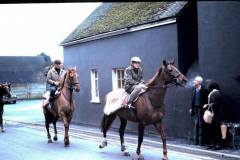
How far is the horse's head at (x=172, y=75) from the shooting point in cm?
1018

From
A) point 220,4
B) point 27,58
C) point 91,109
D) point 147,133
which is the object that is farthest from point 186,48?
point 27,58

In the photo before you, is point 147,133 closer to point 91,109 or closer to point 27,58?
point 91,109

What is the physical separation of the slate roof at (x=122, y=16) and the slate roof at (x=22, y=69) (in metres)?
50.1

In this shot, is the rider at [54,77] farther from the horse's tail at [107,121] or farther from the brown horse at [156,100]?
the brown horse at [156,100]

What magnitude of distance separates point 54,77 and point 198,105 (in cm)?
485

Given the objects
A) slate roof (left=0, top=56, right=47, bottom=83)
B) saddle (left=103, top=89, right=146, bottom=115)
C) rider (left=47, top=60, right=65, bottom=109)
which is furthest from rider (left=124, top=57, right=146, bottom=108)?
slate roof (left=0, top=56, right=47, bottom=83)

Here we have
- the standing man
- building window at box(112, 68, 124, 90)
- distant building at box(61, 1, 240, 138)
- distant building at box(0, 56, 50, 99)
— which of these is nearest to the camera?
distant building at box(61, 1, 240, 138)

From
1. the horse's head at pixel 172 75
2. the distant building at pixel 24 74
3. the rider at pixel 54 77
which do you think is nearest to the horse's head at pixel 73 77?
the rider at pixel 54 77

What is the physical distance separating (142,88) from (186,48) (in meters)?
4.40

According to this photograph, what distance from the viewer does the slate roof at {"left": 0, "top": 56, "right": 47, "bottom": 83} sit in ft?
238

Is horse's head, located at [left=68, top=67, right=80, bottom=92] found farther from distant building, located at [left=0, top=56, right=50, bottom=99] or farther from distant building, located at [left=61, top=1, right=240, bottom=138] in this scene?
distant building, located at [left=0, top=56, right=50, bottom=99]

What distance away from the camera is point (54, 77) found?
14.3 m

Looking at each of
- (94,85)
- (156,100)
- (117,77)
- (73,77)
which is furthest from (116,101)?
(94,85)

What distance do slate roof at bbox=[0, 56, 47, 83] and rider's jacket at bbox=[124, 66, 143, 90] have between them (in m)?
62.8
